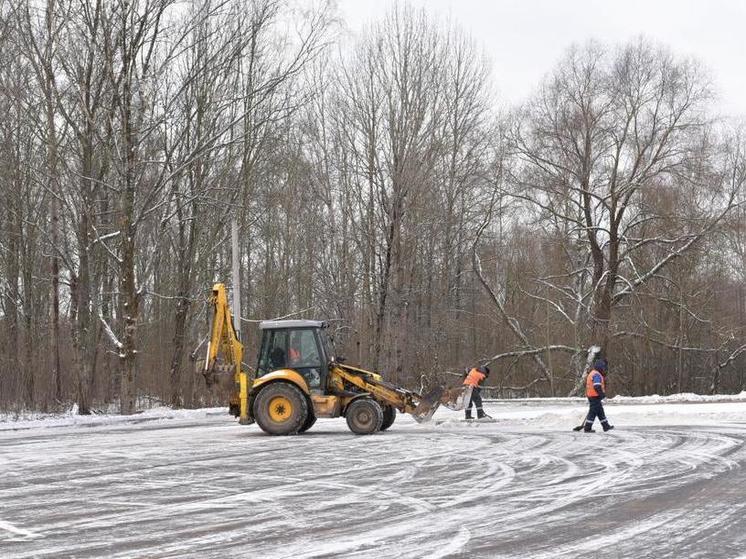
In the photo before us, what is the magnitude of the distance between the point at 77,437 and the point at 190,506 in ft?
34.4

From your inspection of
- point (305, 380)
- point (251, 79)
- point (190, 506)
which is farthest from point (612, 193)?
point (190, 506)

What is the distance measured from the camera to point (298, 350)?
1800 cm

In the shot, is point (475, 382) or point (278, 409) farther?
point (475, 382)

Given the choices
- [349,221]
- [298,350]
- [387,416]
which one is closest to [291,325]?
[298,350]

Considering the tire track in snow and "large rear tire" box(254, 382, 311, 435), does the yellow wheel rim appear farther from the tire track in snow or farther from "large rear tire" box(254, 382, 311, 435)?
the tire track in snow

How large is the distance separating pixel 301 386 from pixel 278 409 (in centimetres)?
73

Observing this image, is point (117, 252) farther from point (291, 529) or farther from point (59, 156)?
point (291, 529)

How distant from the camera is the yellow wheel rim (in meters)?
17.9

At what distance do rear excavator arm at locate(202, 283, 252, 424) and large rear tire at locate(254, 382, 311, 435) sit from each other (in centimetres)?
34

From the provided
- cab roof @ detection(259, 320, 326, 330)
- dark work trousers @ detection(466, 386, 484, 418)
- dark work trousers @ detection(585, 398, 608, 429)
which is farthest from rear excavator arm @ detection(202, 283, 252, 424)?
dark work trousers @ detection(585, 398, 608, 429)

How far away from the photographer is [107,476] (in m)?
12.2

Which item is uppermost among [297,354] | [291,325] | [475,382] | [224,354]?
[291,325]

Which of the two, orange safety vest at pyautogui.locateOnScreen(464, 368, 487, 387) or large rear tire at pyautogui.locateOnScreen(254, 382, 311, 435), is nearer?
large rear tire at pyautogui.locateOnScreen(254, 382, 311, 435)

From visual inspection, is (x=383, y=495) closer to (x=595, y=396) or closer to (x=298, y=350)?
(x=298, y=350)
